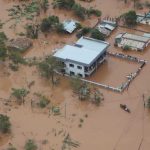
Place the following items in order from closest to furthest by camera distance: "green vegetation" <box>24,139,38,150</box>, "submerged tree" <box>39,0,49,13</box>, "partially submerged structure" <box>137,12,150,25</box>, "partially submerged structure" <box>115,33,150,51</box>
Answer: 1. "green vegetation" <box>24,139,38,150</box>
2. "partially submerged structure" <box>115,33,150,51</box>
3. "partially submerged structure" <box>137,12,150,25</box>
4. "submerged tree" <box>39,0,49,13</box>

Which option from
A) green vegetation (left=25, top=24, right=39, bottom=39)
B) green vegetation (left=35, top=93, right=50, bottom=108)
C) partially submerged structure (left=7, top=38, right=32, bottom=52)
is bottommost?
green vegetation (left=35, top=93, right=50, bottom=108)

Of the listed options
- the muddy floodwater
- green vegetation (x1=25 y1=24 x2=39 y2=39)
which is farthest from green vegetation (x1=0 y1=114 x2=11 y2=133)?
green vegetation (x1=25 y1=24 x2=39 y2=39)

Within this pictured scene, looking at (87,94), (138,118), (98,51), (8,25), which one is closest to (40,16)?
(8,25)

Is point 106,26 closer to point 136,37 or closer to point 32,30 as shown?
point 136,37

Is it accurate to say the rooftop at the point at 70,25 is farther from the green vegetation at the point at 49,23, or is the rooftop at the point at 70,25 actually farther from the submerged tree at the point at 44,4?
the submerged tree at the point at 44,4

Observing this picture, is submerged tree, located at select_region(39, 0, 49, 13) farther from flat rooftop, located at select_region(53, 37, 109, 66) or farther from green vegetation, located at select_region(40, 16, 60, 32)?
flat rooftop, located at select_region(53, 37, 109, 66)

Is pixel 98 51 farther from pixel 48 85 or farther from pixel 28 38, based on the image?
pixel 28 38
